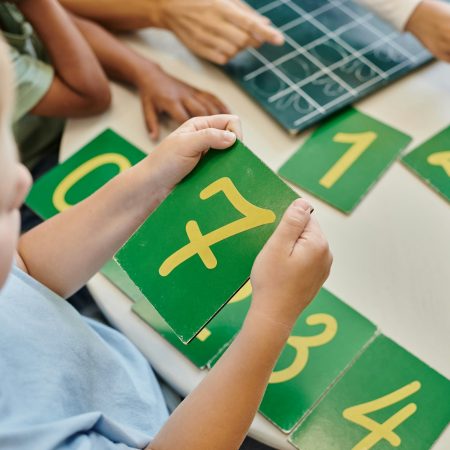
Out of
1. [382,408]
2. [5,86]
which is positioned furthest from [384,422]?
[5,86]

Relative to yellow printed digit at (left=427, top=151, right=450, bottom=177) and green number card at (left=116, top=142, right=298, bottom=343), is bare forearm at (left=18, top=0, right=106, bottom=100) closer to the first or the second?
green number card at (left=116, top=142, right=298, bottom=343)

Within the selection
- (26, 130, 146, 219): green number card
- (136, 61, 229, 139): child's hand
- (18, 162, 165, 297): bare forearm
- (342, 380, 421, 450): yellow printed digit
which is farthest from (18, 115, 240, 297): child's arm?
(342, 380, 421, 450): yellow printed digit

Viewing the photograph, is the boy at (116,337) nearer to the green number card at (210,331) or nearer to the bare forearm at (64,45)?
the green number card at (210,331)

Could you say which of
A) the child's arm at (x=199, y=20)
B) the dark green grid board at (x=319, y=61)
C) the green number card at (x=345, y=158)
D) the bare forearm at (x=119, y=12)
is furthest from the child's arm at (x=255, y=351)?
the bare forearm at (x=119, y=12)

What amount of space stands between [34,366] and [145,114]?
0.41 metres

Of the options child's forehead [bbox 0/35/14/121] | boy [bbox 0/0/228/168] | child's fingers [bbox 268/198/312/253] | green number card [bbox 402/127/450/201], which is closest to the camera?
child's forehead [bbox 0/35/14/121]

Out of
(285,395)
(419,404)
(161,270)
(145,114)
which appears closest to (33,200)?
(145,114)

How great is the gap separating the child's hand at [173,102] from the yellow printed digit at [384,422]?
0.45 metres

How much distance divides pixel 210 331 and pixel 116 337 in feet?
0.40

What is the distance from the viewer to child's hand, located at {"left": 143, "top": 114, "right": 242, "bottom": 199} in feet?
1.95

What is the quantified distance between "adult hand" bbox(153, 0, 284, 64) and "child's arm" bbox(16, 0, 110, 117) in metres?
0.14

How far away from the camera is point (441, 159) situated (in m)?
0.80

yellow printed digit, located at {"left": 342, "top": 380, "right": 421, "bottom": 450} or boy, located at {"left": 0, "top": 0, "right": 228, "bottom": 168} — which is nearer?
yellow printed digit, located at {"left": 342, "top": 380, "right": 421, "bottom": 450}

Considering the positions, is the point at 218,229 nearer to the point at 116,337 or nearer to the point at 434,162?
the point at 116,337
